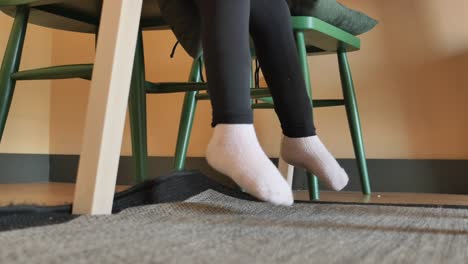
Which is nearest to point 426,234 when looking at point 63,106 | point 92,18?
point 92,18

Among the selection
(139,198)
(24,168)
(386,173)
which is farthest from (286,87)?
(24,168)

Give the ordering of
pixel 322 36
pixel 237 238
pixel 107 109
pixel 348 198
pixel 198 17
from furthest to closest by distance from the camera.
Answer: pixel 348 198 → pixel 322 36 → pixel 198 17 → pixel 107 109 → pixel 237 238

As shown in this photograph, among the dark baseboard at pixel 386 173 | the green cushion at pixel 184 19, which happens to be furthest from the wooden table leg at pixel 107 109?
the dark baseboard at pixel 386 173

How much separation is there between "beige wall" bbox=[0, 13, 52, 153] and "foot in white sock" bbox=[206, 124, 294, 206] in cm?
130

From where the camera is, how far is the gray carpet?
36cm

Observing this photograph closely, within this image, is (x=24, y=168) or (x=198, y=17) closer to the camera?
(x=198, y=17)

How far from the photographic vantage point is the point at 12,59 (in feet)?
3.20

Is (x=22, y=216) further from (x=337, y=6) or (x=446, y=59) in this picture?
(x=446, y=59)

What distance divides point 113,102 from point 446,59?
42.5 inches

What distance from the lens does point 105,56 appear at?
1.89 feet

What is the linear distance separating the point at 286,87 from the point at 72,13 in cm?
47

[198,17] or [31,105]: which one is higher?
[198,17]

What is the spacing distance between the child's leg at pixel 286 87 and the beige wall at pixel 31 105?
1.20 meters

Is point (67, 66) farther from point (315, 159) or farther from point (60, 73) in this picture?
point (315, 159)
